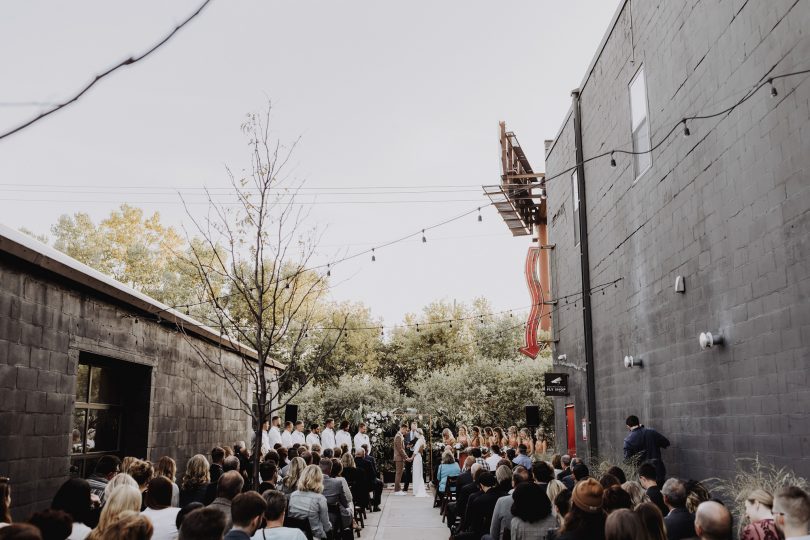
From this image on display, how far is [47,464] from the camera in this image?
8.21 metres

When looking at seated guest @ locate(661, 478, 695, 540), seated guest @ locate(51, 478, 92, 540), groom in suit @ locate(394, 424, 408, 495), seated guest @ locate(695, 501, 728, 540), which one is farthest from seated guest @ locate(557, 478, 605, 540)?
groom in suit @ locate(394, 424, 408, 495)

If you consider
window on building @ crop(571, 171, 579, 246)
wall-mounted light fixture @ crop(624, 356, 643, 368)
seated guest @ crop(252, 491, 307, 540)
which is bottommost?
seated guest @ crop(252, 491, 307, 540)

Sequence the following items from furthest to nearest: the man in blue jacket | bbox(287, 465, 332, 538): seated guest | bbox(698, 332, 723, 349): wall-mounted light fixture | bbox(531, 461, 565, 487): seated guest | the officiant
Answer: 1. the officiant
2. the man in blue jacket
3. bbox(698, 332, 723, 349): wall-mounted light fixture
4. bbox(531, 461, 565, 487): seated guest
5. bbox(287, 465, 332, 538): seated guest

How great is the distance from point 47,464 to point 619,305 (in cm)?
915

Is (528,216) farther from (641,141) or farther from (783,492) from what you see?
(783,492)

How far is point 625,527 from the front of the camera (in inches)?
146

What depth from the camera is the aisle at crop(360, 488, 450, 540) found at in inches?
445

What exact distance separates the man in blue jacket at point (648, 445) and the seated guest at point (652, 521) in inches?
248

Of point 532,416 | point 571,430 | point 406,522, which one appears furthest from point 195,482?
point 532,416

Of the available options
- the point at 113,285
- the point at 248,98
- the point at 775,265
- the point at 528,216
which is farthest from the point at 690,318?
the point at 528,216

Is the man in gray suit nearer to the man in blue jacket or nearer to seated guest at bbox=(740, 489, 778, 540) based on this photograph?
the man in blue jacket

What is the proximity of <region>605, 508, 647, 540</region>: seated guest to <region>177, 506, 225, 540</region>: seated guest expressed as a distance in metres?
2.03

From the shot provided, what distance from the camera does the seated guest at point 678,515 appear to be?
498cm

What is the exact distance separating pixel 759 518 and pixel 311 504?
3993 mm
